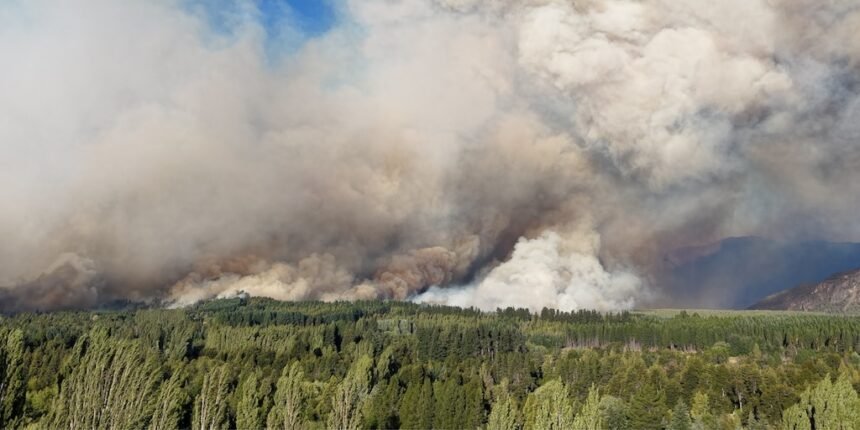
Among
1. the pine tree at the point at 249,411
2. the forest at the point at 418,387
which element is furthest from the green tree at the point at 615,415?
the pine tree at the point at 249,411

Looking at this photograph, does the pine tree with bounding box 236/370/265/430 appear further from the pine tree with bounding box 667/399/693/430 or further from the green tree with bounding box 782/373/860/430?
the green tree with bounding box 782/373/860/430

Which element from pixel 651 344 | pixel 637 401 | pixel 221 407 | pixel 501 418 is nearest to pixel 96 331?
pixel 221 407

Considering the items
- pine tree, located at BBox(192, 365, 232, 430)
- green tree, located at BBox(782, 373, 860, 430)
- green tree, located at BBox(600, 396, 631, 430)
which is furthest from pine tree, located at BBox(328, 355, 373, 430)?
green tree, located at BBox(782, 373, 860, 430)

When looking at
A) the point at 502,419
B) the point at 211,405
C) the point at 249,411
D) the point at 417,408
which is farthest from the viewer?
the point at 417,408

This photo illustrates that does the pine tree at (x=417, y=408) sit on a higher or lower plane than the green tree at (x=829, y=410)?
lower

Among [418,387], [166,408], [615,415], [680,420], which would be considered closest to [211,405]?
[166,408]

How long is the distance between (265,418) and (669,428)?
56.2m

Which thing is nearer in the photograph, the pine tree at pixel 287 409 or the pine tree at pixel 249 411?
the pine tree at pixel 287 409

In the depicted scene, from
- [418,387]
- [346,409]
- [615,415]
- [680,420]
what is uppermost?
[418,387]

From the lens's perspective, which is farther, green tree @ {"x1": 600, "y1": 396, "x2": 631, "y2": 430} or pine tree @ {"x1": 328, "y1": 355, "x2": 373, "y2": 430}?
green tree @ {"x1": 600, "y1": 396, "x2": 631, "y2": 430}

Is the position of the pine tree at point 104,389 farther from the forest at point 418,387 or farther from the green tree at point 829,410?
the green tree at point 829,410

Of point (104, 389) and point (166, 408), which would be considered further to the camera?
point (166, 408)

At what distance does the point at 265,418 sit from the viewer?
80688 millimetres

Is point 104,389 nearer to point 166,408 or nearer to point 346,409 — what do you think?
point 166,408
